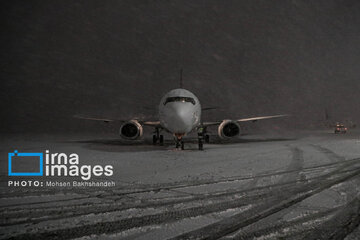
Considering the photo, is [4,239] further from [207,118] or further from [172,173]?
[207,118]

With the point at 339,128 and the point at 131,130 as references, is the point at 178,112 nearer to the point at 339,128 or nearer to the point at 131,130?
the point at 131,130

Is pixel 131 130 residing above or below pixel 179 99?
below

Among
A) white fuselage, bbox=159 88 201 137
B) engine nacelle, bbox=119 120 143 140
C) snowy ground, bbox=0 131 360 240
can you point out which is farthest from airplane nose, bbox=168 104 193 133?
snowy ground, bbox=0 131 360 240

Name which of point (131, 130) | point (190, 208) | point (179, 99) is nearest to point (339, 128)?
point (179, 99)

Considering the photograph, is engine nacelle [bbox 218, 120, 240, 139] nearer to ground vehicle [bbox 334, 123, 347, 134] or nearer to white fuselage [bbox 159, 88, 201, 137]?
white fuselage [bbox 159, 88, 201, 137]

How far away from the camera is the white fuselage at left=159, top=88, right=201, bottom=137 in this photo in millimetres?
12477

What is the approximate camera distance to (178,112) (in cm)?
1245

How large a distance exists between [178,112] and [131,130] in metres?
5.17

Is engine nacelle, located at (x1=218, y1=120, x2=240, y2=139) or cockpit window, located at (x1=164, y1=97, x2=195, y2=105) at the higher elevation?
cockpit window, located at (x1=164, y1=97, x2=195, y2=105)

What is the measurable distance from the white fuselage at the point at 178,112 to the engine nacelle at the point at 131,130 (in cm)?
237

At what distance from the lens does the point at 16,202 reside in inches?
154

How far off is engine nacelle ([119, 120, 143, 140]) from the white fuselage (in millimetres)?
2368

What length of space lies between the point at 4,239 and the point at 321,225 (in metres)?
3.78

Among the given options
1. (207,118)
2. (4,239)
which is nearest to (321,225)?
(4,239)
